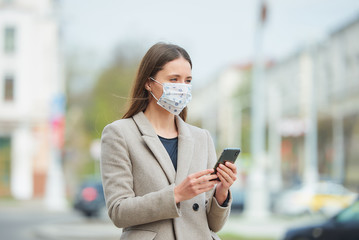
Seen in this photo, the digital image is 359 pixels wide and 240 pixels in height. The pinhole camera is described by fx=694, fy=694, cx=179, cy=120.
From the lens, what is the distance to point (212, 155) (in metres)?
3.52

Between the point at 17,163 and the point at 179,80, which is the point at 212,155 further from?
the point at 17,163

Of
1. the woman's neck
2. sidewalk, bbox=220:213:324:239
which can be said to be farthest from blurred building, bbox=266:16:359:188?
the woman's neck

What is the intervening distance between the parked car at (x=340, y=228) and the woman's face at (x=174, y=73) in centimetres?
676

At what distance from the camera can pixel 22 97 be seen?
42.7 m

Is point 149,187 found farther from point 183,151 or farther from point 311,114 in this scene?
point 311,114

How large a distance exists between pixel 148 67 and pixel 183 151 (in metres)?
0.45

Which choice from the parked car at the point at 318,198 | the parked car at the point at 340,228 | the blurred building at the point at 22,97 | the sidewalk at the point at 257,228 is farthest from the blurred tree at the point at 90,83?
the parked car at the point at 340,228

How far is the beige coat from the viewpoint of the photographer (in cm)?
311

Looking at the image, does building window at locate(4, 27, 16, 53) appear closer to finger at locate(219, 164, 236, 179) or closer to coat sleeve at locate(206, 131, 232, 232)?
coat sleeve at locate(206, 131, 232, 232)

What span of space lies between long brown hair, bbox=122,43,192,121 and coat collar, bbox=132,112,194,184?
8 cm

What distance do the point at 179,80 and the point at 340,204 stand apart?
78.0 feet

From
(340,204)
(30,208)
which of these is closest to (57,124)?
(30,208)

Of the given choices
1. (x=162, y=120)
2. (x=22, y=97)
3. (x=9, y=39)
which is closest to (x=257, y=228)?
(x=162, y=120)

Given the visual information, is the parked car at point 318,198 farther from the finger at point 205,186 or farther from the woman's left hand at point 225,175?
the finger at point 205,186
